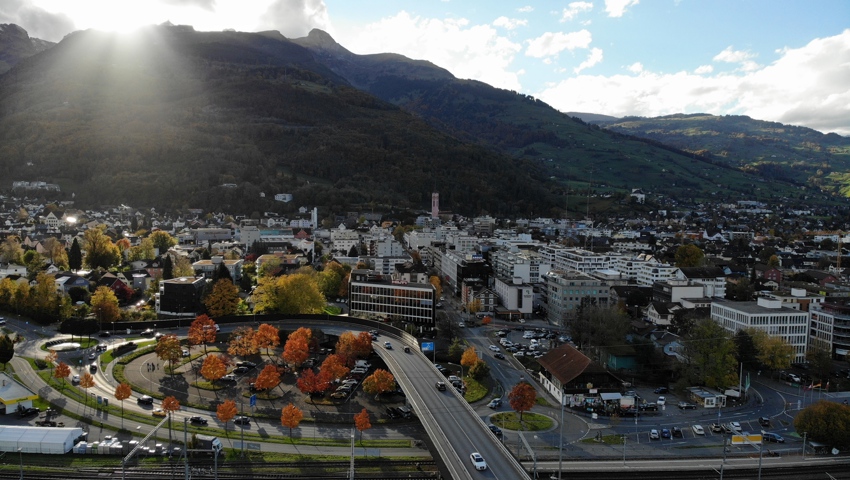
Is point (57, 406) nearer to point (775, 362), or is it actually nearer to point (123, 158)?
point (775, 362)

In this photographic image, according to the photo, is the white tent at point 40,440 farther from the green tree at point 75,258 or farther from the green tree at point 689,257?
the green tree at point 689,257

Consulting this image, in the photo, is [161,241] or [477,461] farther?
[161,241]

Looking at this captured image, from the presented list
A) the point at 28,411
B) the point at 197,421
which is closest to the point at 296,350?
the point at 197,421

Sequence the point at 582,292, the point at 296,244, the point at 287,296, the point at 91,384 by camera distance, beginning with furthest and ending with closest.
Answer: the point at 296,244
the point at 582,292
the point at 287,296
the point at 91,384

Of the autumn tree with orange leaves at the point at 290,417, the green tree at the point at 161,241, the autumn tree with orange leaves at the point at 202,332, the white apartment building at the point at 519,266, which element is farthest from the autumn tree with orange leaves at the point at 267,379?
the green tree at the point at 161,241

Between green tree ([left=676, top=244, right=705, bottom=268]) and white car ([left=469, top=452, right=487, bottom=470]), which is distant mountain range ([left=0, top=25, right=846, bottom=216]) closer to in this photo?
green tree ([left=676, top=244, right=705, bottom=268])

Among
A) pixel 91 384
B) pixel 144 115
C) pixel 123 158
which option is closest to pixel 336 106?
pixel 144 115

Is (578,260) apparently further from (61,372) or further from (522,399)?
(61,372)
